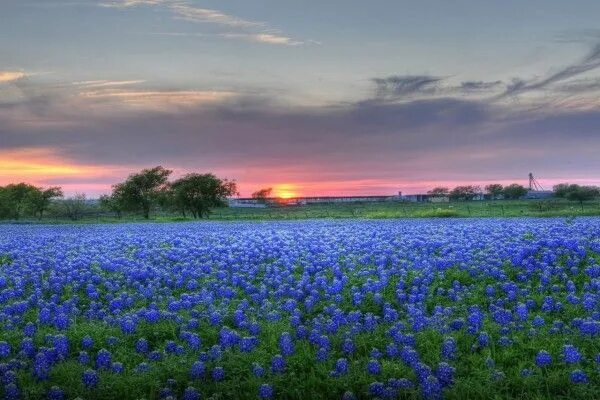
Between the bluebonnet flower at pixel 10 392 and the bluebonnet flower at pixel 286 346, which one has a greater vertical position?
the bluebonnet flower at pixel 286 346

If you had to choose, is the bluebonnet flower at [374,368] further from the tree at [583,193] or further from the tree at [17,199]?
the tree at [17,199]

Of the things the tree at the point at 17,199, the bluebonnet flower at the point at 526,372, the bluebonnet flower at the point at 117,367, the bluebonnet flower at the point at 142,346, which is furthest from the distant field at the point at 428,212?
the bluebonnet flower at the point at 117,367

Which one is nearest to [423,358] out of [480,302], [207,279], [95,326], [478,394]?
[478,394]

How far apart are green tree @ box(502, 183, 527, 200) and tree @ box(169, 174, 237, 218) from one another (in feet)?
264

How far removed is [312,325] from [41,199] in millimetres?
111845

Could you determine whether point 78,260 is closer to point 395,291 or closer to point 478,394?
point 395,291

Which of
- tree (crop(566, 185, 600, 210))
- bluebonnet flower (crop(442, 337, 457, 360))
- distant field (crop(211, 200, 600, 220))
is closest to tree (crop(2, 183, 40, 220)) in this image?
distant field (crop(211, 200, 600, 220))

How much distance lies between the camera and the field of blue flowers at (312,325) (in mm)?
7547

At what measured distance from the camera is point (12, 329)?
10.0m

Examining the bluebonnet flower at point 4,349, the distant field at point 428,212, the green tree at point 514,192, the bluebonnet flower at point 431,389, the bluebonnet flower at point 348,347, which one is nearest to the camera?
the bluebonnet flower at point 431,389

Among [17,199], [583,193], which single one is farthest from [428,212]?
[17,199]

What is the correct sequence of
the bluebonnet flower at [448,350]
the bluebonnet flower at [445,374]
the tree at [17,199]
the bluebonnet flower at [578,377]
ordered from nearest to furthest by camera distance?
the bluebonnet flower at [578,377], the bluebonnet flower at [445,374], the bluebonnet flower at [448,350], the tree at [17,199]

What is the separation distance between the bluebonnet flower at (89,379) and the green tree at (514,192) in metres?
139

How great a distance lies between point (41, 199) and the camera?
363ft
